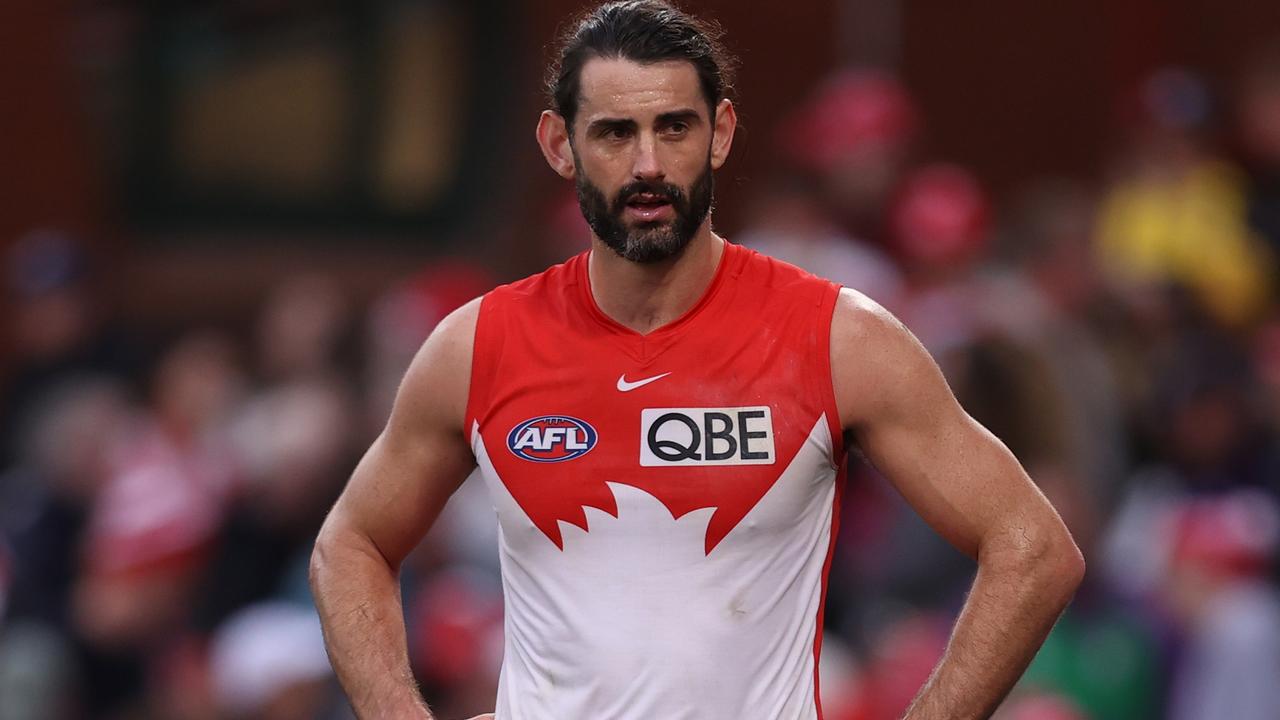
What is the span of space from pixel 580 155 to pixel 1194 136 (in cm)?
661

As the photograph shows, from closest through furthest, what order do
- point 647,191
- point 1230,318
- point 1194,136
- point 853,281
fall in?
point 647,191 → point 853,281 → point 1230,318 → point 1194,136

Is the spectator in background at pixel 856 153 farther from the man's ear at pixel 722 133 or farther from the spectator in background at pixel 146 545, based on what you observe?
the man's ear at pixel 722 133

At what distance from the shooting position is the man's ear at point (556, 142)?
15.3ft

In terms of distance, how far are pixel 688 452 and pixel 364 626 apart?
0.84 meters

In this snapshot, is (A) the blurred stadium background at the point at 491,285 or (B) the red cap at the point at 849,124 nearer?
(A) the blurred stadium background at the point at 491,285

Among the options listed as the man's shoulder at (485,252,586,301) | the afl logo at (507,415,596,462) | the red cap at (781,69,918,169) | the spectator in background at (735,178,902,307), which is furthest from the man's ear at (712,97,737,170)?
the red cap at (781,69,918,169)

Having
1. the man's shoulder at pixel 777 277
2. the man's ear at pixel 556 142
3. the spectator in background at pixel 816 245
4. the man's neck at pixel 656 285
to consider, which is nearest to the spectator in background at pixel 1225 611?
the spectator in background at pixel 816 245

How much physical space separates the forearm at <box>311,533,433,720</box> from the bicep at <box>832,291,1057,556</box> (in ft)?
3.57

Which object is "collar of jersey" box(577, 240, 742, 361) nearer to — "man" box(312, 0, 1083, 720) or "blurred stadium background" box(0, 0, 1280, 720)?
"man" box(312, 0, 1083, 720)

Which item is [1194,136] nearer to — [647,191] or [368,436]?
[368,436]

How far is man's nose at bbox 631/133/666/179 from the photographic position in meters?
4.42

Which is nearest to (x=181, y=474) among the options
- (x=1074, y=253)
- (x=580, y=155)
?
(x=1074, y=253)

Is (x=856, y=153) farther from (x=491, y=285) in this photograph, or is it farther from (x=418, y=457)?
(x=418, y=457)

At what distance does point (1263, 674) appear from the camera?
7547 mm
